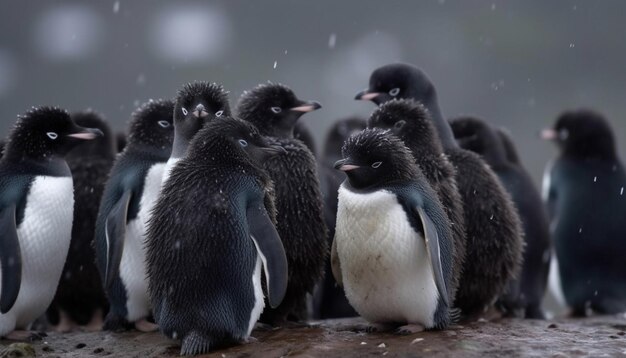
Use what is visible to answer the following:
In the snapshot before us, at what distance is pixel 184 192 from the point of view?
409 cm

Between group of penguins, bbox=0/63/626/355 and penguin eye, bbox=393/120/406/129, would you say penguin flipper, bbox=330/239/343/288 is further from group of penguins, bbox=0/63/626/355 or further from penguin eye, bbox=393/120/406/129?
penguin eye, bbox=393/120/406/129

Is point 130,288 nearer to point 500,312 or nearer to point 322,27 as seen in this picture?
point 500,312

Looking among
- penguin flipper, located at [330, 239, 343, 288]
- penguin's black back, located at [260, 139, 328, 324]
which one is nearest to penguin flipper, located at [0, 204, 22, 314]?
penguin's black back, located at [260, 139, 328, 324]

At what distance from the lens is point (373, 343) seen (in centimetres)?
404

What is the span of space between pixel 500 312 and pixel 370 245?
1664mm

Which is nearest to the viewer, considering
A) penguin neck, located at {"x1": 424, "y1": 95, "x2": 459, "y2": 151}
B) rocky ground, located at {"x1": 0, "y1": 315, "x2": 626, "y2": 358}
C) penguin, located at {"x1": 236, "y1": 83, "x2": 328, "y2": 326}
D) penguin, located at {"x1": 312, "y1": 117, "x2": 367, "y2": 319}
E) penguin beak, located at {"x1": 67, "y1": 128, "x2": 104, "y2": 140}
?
rocky ground, located at {"x1": 0, "y1": 315, "x2": 626, "y2": 358}

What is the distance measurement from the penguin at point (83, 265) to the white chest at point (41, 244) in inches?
18.9

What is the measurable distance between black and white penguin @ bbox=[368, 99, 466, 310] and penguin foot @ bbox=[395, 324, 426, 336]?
37cm

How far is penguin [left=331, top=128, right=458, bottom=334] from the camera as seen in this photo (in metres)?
4.14

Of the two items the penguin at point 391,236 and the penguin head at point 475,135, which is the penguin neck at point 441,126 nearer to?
the penguin head at point 475,135

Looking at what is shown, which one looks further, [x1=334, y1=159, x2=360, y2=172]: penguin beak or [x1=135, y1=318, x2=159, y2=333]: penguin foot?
[x1=135, y1=318, x2=159, y2=333]: penguin foot

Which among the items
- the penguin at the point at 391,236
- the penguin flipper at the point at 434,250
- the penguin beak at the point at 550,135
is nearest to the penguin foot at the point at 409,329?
the penguin at the point at 391,236

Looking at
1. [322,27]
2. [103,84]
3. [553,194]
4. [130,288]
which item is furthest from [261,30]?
[130,288]

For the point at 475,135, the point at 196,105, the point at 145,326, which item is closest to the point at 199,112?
the point at 196,105
